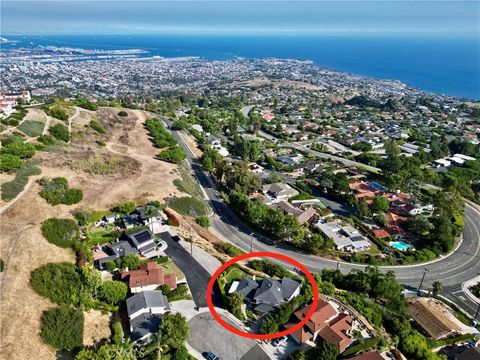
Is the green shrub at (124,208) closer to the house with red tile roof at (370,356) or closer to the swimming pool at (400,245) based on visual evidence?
the house with red tile roof at (370,356)

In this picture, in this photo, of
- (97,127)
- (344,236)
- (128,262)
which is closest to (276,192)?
(344,236)

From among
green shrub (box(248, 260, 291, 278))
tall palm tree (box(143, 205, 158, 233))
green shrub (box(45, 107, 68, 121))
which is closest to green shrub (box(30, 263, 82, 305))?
tall palm tree (box(143, 205, 158, 233))

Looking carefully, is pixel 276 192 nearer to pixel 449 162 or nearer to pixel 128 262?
pixel 128 262

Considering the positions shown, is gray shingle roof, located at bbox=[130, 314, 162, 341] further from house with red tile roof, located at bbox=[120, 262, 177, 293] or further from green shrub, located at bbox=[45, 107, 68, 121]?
green shrub, located at bbox=[45, 107, 68, 121]

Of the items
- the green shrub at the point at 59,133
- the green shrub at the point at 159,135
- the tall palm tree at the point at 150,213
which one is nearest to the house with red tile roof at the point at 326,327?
the tall palm tree at the point at 150,213

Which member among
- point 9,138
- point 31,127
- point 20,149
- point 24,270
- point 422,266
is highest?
point 31,127
